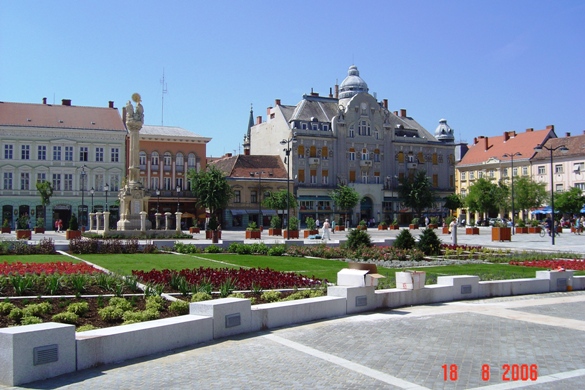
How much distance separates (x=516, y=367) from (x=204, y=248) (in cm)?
1995

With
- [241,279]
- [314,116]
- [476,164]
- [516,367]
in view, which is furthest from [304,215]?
[516,367]

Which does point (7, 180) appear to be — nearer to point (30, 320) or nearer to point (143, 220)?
point (143, 220)

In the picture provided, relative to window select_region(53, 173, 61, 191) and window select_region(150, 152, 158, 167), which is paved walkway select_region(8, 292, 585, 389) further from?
window select_region(150, 152, 158, 167)

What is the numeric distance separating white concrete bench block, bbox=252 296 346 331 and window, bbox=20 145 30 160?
60.3 meters

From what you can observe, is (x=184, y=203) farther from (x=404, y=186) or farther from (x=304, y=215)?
(x=404, y=186)

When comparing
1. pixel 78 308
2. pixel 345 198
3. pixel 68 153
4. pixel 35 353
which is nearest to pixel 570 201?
pixel 345 198

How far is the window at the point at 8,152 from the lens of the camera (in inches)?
2512

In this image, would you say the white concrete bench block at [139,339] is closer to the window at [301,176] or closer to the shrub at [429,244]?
the shrub at [429,244]

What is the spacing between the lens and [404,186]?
80875 mm

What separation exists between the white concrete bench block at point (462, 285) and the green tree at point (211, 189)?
52285 millimetres

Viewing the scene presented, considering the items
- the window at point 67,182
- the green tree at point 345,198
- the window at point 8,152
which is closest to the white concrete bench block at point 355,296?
the window at point 67,182

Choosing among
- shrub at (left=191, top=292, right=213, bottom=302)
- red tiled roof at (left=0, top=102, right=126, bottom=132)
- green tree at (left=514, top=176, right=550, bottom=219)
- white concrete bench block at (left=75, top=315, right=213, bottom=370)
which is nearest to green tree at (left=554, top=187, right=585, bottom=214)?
green tree at (left=514, top=176, right=550, bottom=219)

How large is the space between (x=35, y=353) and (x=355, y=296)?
6.21 metres

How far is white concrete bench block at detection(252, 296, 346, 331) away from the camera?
1023 cm
